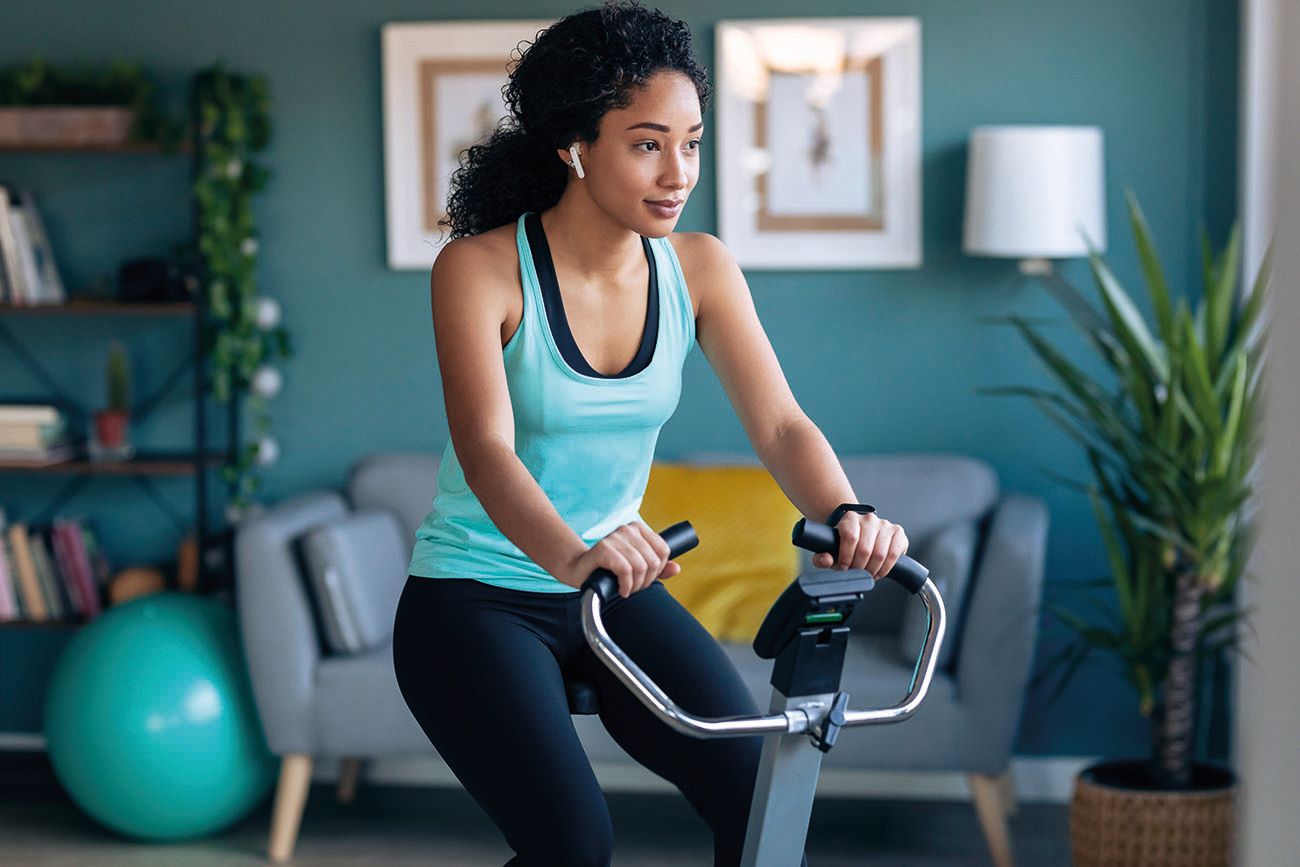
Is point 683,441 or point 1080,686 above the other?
point 683,441

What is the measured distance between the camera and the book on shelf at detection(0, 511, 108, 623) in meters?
3.84

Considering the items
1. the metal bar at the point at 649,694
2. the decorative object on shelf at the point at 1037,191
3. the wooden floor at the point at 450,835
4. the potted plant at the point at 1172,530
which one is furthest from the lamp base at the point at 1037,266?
the metal bar at the point at 649,694

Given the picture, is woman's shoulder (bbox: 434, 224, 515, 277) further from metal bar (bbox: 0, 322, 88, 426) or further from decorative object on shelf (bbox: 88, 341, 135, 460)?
metal bar (bbox: 0, 322, 88, 426)

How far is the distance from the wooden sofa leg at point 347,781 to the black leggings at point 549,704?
2325 mm

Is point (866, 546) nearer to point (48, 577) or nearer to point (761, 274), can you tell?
point (761, 274)

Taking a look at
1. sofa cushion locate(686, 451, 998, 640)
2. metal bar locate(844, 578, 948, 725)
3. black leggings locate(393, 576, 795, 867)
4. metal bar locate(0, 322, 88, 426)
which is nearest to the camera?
metal bar locate(844, 578, 948, 725)

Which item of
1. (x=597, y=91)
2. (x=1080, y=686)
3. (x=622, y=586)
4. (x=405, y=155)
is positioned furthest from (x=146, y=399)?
(x=622, y=586)

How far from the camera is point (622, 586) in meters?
1.27

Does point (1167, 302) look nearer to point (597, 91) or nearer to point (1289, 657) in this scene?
point (597, 91)

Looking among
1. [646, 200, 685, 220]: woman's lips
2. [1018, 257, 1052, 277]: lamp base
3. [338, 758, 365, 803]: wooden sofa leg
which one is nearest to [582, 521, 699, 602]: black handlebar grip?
[646, 200, 685, 220]: woman's lips

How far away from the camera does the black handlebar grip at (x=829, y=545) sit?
1335 mm

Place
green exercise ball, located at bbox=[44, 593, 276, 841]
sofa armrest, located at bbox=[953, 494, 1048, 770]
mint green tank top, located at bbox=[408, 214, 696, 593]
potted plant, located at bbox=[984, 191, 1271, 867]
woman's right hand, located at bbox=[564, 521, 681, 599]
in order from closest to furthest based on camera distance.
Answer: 1. woman's right hand, located at bbox=[564, 521, 681, 599]
2. mint green tank top, located at bbox=[408, 214, 696, 593]
3. potted plant, located at bbox=[984, 191, 1271, 867]
4. sofa armrest, located at bbox=[953, 494, 1048, 770]
5. green exercise ball, located at bbox=[44, 593, 276, 841]

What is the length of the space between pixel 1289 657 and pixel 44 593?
3.79 meters

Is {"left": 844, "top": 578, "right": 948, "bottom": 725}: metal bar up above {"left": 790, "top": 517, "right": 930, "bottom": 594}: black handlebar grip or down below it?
below
